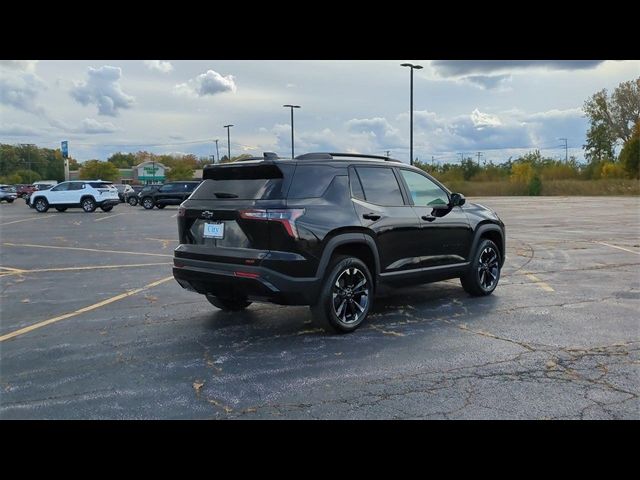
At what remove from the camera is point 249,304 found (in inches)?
286

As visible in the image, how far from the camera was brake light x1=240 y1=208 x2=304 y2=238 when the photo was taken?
5418 millimetres

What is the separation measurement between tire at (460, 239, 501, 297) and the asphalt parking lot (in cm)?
17

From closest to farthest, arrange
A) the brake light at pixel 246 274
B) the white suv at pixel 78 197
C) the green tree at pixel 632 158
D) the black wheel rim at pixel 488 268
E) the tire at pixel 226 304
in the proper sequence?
the brake light at pixel 246 274, the tire at pixel 226 304, the black wheel rim at pixel 488 268, the white suv at pixel 78 197, the green tree at pixel 632 158

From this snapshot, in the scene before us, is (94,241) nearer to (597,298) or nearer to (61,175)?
(597,298)

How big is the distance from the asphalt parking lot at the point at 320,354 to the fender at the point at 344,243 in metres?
0.69

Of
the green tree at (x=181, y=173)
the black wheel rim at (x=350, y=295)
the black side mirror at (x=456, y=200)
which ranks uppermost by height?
the green tree at (x=181, y=173)

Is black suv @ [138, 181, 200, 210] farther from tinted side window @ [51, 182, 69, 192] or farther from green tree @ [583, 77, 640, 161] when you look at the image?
green tree @ [583, 77, 640, 161]

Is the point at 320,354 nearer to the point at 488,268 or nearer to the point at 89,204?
the point at 488,268

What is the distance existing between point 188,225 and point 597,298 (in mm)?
5442

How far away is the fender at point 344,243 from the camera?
5.65 metres

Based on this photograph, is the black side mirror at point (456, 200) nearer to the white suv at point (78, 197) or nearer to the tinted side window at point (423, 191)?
the tinted side window at point (423, 191)

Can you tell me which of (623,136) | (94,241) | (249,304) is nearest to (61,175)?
(623,136)

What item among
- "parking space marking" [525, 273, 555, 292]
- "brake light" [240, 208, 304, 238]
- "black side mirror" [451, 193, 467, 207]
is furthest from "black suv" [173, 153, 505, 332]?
"parking space marking" [525, 273, 555, 292]

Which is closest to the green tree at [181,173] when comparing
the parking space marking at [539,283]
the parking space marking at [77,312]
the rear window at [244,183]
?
the parking space marking at [77,312]
